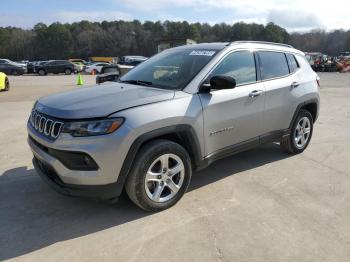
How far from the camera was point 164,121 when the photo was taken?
3.79m

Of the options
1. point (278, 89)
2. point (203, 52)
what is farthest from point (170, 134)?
point (278, 89)

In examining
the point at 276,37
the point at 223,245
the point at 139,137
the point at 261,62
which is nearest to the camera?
the point at 223,245

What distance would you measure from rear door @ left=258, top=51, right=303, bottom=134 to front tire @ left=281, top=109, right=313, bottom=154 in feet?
0.91

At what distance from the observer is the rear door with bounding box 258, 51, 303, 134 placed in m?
5.08

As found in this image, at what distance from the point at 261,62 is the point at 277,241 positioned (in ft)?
8.53

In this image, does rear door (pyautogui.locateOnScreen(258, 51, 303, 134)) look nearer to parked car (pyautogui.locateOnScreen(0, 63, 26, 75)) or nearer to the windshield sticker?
the windshield sticker

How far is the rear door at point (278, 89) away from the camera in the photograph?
16.7 ft

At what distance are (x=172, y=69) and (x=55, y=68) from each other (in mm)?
35343

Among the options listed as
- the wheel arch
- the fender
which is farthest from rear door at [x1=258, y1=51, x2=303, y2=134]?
the fender

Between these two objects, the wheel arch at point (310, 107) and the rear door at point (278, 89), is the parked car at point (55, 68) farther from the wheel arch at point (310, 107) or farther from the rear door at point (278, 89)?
the rear door at point (278, 89)

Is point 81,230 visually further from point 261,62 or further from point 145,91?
point 261,62

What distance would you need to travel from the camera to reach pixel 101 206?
4.13 m

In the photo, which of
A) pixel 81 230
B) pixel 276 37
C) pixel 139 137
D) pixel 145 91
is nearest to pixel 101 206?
pixel 81 230

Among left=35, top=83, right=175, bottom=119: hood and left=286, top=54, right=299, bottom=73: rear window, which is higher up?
left=286, top=54, right=299, bottom=73: rear window
